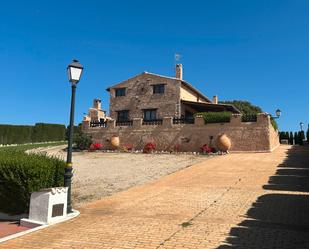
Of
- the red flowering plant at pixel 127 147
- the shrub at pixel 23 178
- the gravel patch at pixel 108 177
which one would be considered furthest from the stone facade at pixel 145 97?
the shrub at pixel 23 178

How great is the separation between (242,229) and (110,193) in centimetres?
668

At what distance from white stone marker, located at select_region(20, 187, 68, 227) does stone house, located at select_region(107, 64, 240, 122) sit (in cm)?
2712

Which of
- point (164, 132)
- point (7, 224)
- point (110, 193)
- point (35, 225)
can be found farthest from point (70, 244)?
point (164, 132)

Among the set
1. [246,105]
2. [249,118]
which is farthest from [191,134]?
[246,105]

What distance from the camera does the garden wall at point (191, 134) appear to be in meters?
28.4

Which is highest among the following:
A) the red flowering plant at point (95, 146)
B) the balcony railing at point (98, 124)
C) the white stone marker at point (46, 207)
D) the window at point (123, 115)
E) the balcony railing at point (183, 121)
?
the window at point (123, 115)

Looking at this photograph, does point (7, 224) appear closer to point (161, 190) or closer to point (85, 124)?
point (161, 190)

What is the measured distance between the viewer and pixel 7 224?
31.6ft

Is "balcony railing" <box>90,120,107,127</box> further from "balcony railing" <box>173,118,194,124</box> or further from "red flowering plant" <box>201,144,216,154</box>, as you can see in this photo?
"red flowering plant" <box>201,144,216,154</box>

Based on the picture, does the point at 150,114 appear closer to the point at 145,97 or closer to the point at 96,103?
the point at 145,97

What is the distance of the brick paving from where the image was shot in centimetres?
691

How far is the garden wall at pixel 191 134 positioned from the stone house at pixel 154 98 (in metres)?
4.52

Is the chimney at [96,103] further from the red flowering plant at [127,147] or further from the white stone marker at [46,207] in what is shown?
the white stone marker at [46,207]

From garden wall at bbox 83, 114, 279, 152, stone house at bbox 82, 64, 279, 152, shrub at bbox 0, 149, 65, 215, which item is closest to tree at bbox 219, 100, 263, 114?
stone house at bbox 82, 64, 279, 152
